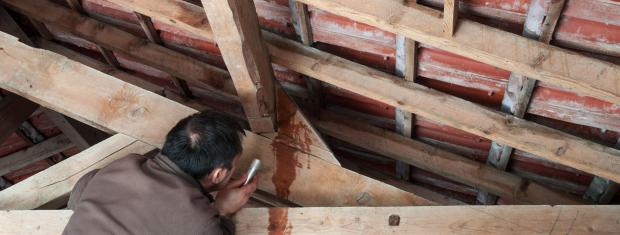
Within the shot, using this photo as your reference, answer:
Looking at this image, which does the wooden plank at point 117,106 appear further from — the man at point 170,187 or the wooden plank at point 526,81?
the wooden plank at point 526,81

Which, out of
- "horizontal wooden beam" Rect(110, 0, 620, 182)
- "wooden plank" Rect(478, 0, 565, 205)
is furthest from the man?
"wooden plank" Rect(478, 0, 565, 205)

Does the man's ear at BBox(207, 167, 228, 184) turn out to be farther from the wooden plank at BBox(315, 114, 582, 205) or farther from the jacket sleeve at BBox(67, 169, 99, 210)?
the wooden plank at BBox(315, 114, 582, 205)

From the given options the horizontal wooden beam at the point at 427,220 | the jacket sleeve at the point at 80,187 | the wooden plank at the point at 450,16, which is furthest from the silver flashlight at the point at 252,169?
the wooden plank at the point at 450,16

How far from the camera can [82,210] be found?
6.66 feet

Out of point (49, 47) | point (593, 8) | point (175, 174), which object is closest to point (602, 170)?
point (593, 8)

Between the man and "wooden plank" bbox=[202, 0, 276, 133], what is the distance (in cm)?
21

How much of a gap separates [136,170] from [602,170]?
1765 millimetres

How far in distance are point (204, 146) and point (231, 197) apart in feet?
0.91

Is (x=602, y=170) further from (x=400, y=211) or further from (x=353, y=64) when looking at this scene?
(x=353, y=64)

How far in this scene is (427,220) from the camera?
2.28 meters

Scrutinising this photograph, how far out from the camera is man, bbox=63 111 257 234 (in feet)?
6.46

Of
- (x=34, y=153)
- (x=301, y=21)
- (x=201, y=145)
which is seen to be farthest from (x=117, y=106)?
(x=34, y=153)

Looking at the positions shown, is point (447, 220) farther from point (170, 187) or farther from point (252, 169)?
point (170, 187)

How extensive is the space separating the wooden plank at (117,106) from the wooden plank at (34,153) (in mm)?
2617
